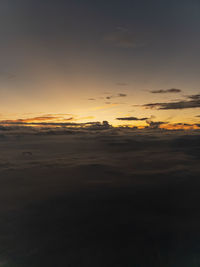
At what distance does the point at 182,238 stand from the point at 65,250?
399 ft

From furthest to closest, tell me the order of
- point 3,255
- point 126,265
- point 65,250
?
point 65,250 → point 3,255 → point 126,265

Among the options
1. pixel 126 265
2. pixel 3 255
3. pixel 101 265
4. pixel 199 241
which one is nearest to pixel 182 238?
pixel 199 241

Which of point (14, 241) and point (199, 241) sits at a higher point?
point (199, 241)

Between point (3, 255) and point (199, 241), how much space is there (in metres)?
185

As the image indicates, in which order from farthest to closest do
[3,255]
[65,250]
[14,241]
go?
[14,241], [65,250], [3,255]

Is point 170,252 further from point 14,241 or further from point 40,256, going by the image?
point 14,241

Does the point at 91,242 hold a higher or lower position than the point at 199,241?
lower

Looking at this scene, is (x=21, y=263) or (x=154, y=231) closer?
(x=21, y=263)

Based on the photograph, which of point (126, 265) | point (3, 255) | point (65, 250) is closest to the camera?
point (126, 265)

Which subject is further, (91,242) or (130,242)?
(91,242)

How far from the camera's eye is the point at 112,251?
176 meters

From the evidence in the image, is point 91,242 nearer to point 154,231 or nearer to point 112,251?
point 112,251

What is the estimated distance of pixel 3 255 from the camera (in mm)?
165750

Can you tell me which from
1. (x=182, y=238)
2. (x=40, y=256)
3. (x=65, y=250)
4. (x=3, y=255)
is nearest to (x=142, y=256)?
(x=182, y=238)
